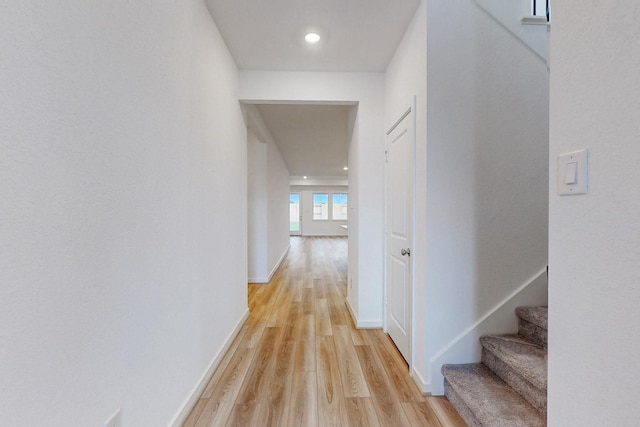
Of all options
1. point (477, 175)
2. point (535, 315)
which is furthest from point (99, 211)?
point (535, 315)

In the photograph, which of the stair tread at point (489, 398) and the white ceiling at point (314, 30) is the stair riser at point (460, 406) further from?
the white ceiling at point (314, 30)

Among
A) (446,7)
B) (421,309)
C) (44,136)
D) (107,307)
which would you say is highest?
(446,7)

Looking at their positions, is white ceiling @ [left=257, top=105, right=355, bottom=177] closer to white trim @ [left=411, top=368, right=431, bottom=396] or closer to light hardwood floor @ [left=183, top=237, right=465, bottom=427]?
light hardwood floor @ [left=183, top=237, right=465, bottom=427]

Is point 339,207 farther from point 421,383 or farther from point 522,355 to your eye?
point 522,355

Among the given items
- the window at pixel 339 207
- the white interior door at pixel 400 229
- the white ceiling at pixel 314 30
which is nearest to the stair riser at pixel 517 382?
the white interior door at pixel 400 229

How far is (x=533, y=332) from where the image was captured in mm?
1758

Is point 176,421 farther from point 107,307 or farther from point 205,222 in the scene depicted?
point 205,222

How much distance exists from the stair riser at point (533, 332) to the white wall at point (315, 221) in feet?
36.9

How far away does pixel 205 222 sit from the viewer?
197 cm

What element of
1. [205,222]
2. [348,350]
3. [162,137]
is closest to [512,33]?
[162,137]

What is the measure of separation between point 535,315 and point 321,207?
1172 centimetres

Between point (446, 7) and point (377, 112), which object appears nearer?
point (446, 7)

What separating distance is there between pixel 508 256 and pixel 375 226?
126 cm

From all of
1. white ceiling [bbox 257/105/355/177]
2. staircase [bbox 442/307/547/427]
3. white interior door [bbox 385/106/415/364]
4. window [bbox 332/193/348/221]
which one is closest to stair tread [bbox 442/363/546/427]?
staircase [bbox 442/307/547/427]
